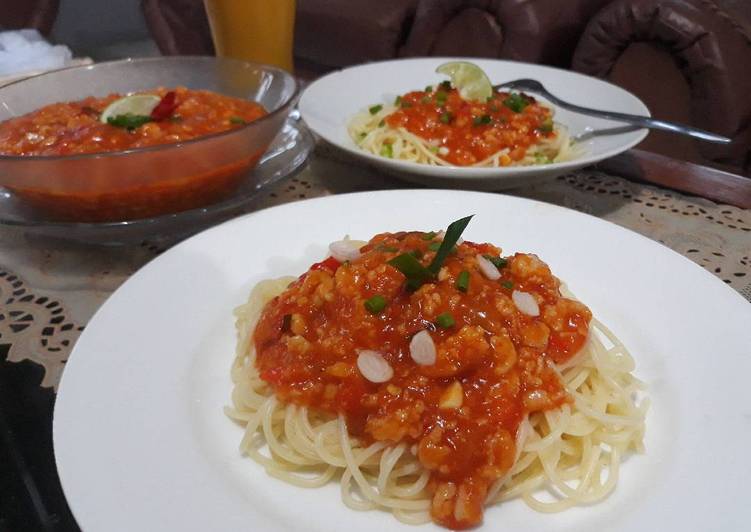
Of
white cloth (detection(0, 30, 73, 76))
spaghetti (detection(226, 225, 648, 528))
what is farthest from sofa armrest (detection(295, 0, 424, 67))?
spaghetti (detection(226, 225, 648, 528))

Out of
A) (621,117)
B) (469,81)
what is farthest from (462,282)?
(469,81)

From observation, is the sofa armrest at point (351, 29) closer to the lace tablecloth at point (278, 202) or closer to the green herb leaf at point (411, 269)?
the lace tablecloth at point (278, 202)

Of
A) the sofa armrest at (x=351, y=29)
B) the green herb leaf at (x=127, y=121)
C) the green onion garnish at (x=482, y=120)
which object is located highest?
the green herb leaf at (x=127, y=121)

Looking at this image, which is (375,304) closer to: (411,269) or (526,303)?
(411,269)

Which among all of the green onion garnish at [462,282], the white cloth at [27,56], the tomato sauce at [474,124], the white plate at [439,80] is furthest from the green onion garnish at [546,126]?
the white cloth at [27,56]

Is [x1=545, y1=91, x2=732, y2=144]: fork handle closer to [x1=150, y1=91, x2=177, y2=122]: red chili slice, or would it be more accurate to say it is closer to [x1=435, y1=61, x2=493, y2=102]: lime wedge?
[x1=435, y1=61, x2=493, y2=102]: lime wedge

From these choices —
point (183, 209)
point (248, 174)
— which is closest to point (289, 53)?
point (248, 174)

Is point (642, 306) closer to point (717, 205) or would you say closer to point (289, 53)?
point (717, 205)

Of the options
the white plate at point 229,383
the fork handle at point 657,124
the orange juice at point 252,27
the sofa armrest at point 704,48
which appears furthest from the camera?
the sofa armrest at point 704,48
